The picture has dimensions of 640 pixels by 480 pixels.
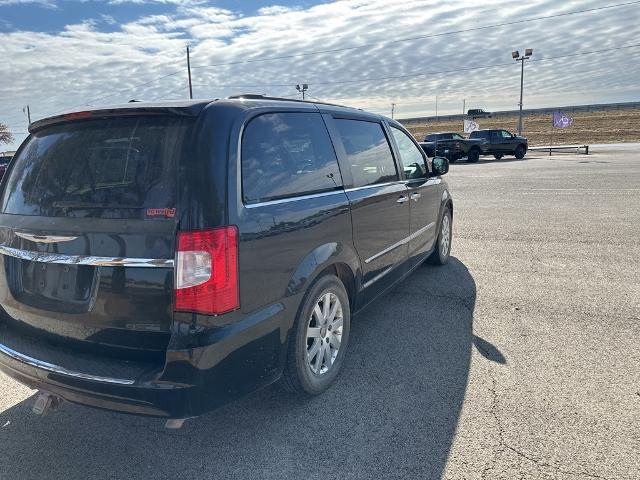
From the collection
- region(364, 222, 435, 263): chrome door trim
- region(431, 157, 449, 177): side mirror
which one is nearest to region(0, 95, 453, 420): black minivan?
region(364, 222, 435, 263): chrome door trim

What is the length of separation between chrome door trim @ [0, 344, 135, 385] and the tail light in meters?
0.44

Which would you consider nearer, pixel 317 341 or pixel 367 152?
pixel 317 341

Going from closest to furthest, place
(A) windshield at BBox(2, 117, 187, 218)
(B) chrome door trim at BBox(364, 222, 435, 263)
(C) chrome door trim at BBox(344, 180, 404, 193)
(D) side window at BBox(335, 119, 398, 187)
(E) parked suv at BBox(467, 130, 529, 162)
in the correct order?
1. (A) windshield at BBox(2, 117, 187, 218)
2. (C) chrome door trim at BBox(344, 180, 404, 193)
3. (D) side window at BBox(335, 119, 398, 187)
4. (B) chrome door trim at BBox(364, 222, 435, 263)
5. (E) parked suv at BBox(467, 130, 529, 162)

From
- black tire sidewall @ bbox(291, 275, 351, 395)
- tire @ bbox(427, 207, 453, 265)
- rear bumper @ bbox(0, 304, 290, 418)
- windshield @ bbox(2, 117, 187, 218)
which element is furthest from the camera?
tire @ bbox(427, 207, 453, 265)

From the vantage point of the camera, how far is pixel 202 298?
2.25 meters

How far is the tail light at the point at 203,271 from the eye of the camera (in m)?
2.23

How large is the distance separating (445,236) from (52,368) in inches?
183

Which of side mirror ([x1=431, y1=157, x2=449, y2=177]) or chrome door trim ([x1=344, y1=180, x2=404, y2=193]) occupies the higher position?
side mirror ([x1=431, y1=157, x2=449, y2=177])

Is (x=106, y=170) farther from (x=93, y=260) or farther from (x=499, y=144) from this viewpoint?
(x=499, y=144)

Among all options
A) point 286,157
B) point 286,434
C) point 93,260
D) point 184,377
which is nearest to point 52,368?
point 93,260

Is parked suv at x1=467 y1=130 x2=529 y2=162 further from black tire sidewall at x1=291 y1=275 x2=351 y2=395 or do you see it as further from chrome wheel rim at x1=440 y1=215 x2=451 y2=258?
black tire sidewall at x1=291 y1=275 x2=351 y2=395

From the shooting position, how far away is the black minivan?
2.25 m

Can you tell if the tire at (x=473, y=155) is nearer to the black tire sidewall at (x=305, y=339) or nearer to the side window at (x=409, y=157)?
Answer: the side window at (x=409, y=157)

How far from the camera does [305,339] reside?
2.91m
